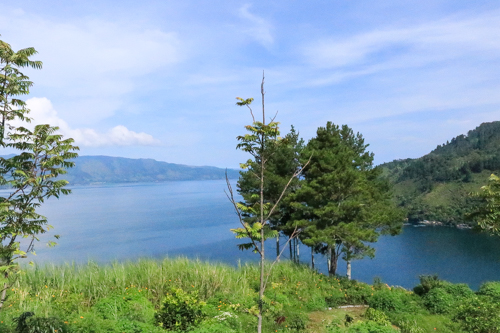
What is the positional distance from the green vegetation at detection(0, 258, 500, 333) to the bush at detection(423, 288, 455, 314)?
4 centimetres

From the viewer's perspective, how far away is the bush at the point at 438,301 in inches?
490

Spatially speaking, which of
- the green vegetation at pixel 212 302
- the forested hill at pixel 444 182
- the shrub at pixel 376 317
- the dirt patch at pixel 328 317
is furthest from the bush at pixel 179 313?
the forested hill at pixel 444 182

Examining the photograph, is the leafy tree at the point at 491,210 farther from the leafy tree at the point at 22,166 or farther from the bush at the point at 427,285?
the leafy tree at the point at 22,166

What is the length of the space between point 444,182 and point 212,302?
13704 centimetres

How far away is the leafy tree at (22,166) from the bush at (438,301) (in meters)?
13.8

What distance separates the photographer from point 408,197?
114812 millimetres

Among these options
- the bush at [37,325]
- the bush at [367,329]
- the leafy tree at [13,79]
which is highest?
the leafy tree at [13,79]

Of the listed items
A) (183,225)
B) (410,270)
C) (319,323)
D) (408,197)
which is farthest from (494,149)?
(319,323)

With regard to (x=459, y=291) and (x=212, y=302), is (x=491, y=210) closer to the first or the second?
(x=459, y=291)

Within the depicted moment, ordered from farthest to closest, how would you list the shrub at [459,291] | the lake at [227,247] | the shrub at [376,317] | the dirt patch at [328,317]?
the lake at [227,247] → the shrub at [459,291] → the shrub at [376,317] → the dirt patch at [328,317]

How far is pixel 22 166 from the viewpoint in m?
6.65

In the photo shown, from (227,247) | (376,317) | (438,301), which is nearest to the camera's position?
(376,317)

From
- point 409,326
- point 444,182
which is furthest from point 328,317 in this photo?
point 444,182

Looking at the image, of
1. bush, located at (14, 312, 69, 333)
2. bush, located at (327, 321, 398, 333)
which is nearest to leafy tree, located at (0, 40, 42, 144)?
bush, located at (14, 312, 69, 333)
